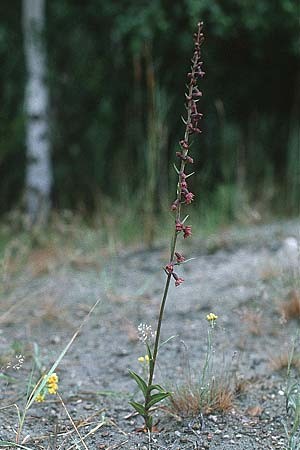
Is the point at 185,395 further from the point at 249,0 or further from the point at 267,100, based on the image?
the point at 267,100

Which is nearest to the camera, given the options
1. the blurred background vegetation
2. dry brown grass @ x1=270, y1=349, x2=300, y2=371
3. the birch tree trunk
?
dry brown grass @ x1=270, y1=349, x2=300, y2=371

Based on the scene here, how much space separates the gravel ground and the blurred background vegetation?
141 centimetres

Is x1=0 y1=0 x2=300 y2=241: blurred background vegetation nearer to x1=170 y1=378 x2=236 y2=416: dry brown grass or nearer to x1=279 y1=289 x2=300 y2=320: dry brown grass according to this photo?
x1=279 y1=289 x2=300 y2=320: dry brown grass

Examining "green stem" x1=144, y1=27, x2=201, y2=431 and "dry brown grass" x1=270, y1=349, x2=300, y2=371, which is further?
"dry brown grass" x1=270, y1=349, x2=300, y2=371

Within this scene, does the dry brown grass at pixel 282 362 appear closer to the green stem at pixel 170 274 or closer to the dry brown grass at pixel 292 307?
the dry brown grass at pixel 292 307

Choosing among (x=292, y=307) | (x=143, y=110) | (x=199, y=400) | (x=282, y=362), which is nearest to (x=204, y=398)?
(x=199, y=400)

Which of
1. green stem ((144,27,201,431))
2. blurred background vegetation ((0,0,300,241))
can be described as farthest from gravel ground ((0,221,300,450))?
blurred background vegetation ((0,0,300,241))

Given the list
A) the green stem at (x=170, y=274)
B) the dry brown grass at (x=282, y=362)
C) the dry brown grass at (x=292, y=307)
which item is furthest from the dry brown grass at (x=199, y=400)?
the dry brown grass at (x=292, y=307)

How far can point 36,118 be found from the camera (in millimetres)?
6039

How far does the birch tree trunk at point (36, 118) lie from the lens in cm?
589

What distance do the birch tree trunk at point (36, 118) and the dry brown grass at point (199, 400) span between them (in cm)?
333

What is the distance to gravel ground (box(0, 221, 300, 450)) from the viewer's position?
2449mm

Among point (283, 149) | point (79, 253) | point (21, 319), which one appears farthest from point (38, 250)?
point (283, 149)

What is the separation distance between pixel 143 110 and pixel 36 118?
1.27 m
